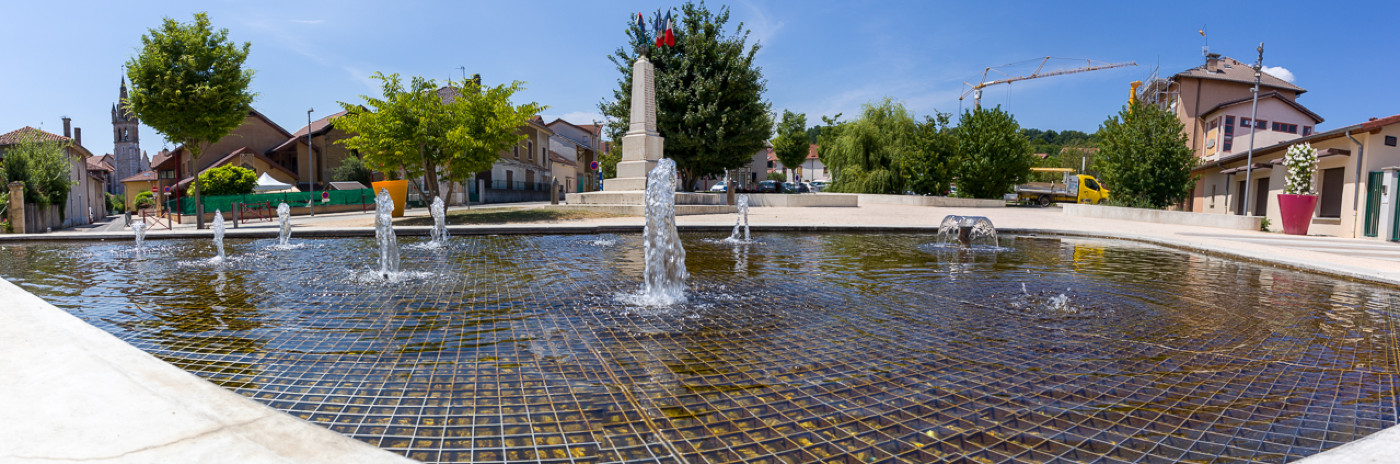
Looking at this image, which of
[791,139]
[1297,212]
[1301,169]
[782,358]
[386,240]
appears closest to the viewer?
[782,358]

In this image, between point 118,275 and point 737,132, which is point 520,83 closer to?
point 737,132

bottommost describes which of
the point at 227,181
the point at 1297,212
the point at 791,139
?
the point at 1297,212

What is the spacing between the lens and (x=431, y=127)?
19672 mm

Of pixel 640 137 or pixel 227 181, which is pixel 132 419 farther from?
pixel 227 181

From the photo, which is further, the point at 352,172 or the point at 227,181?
the point at 352,172

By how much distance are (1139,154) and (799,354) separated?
83.5 ft

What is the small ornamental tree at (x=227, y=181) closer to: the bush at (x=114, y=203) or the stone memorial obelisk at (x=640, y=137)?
the stone memorial obelisk at (x=640, y=137)

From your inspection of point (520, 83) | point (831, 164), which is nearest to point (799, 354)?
point (520, 83)

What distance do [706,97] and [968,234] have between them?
1916 centimetres

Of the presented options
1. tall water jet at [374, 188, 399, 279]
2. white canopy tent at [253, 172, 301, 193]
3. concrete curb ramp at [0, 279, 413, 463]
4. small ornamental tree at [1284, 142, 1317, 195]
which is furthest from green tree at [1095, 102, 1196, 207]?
white canopy tent at [253, 172, 301, 193]

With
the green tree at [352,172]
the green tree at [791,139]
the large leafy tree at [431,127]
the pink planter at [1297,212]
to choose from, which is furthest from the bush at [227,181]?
the green tree at [791,139]

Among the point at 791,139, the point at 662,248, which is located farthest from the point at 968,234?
the point at 791,139

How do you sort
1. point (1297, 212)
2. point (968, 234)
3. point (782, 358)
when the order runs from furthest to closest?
point (1297, 212) → point (968, 234) → point (782, 358)

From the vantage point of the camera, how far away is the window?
782 inches
